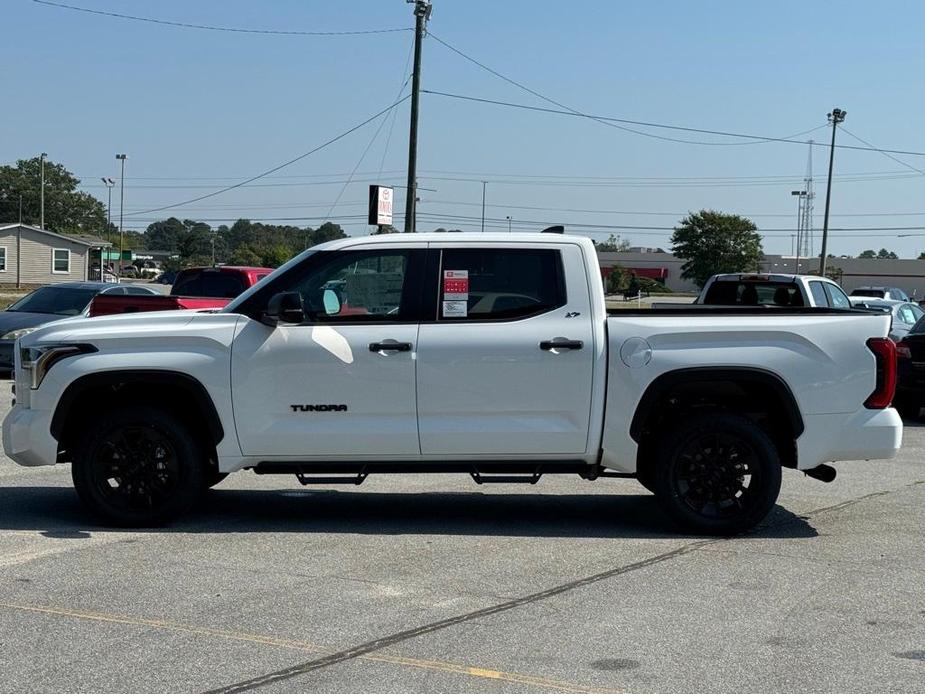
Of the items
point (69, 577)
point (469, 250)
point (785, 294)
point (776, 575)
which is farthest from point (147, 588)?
point (785, 294)

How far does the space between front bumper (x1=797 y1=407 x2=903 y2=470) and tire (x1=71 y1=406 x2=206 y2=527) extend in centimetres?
407

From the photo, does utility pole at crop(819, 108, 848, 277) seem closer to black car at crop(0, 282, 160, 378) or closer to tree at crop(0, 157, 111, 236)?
black car at crop(0, 282, 160, 378)

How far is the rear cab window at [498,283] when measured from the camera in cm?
770

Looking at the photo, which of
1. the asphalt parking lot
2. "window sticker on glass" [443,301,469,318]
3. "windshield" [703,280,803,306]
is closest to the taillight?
the asphalt parking lot

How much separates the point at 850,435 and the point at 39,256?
63.5 m

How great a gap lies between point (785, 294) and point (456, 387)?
9.27 metres

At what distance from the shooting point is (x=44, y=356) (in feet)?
25.3

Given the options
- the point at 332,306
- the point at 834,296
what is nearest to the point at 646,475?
the point at 332,306

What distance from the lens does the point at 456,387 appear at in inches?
299

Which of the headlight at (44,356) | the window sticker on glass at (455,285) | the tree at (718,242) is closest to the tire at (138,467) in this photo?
the headlight at (44,356)

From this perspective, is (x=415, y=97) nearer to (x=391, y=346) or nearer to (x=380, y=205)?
(x=380, y=205)

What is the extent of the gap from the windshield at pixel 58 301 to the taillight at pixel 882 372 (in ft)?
48.7

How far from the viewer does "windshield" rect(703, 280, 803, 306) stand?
51.4ft

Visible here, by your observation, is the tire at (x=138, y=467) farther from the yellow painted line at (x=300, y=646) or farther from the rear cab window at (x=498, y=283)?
the rear cab window at (x=498, y=283)
